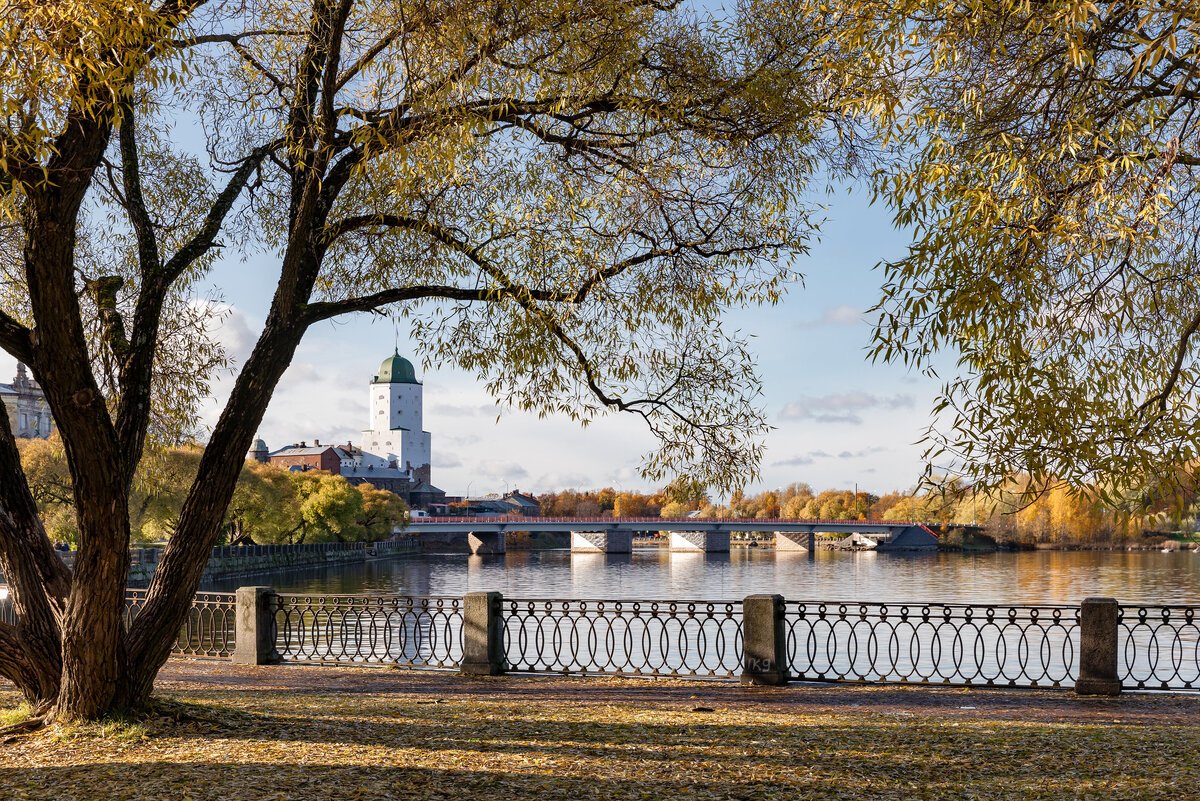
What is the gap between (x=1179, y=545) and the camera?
83.4m

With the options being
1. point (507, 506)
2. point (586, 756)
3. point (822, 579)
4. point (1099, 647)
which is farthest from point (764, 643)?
point (507, 506)

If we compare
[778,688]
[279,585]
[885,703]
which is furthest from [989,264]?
[279,585]

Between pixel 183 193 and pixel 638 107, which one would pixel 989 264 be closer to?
pixel 638 107

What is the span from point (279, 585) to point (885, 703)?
46807 mm

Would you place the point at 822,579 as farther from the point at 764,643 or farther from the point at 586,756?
the point at 586,756

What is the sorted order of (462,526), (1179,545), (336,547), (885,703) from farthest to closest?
(462,526) < (1179,545) < (336,547) < (885,703)

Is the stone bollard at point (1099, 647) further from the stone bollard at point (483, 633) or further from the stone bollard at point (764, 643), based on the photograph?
the stone bollard at point (483, 633)

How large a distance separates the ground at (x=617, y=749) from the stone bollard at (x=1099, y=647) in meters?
0.30

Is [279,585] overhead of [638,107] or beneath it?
beneath

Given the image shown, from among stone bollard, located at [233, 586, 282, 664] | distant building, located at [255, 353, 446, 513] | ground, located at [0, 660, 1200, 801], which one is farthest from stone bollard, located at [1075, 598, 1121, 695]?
distant building, located at [255, 353, 446, 513]

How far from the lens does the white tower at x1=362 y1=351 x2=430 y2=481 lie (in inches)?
5758

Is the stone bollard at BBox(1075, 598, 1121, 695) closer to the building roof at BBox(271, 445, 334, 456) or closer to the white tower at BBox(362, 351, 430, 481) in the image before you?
the building roof at BBox(271, 445, 334, 456)

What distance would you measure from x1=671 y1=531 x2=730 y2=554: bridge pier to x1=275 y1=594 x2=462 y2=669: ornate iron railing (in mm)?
67712

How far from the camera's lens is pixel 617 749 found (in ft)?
25.8
